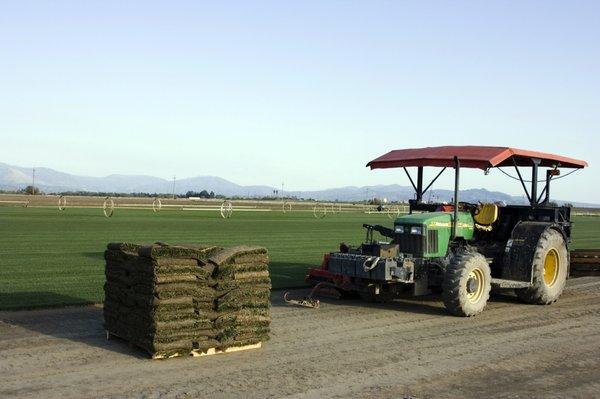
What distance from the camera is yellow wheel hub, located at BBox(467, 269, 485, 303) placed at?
11016mm

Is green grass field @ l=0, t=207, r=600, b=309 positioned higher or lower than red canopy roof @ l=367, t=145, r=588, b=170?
lower

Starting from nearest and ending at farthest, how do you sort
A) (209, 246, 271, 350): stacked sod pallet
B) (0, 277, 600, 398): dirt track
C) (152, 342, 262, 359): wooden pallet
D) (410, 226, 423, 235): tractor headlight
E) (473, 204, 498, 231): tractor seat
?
(0, 277, 600, 398): dirt track
(152, 342, 262, 359): wooden pallet
(209, 246, 271, 350): stacked sod pallet
(410, 226, 423, 235): tractor headlight
(473, 204, 498, 231): tractor seat

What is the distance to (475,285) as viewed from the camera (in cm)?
1112

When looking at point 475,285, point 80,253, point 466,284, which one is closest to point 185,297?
point 466,284

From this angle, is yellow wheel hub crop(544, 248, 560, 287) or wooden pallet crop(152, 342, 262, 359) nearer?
wooden pallet crop(152, 342, 262, 359)

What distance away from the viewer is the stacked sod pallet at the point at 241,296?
8242mm

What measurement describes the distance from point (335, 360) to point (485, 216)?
6.09m

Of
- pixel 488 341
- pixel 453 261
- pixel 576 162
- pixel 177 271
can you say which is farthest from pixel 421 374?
pixel 576 162

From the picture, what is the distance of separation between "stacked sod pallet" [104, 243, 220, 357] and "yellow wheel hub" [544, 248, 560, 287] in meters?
7.30

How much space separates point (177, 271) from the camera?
7.96 m

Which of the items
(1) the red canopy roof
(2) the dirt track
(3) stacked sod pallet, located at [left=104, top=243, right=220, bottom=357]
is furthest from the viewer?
(1) the red canopy roof

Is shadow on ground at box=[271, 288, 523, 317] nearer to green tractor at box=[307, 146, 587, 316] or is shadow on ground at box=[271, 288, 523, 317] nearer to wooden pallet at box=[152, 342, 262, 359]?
green tractor at box=[307, 146, 587, 316]

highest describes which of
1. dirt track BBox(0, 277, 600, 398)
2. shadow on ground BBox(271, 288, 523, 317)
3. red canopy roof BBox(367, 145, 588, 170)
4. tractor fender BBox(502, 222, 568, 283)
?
red canopy roof BBox(367, 145, 588, 170)

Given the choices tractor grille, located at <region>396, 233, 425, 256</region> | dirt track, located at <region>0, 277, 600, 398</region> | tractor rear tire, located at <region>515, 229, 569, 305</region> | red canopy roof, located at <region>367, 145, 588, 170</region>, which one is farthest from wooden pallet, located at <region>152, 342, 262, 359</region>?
tractor rear tire, located at <region>515, 229, 569, 305</region>
